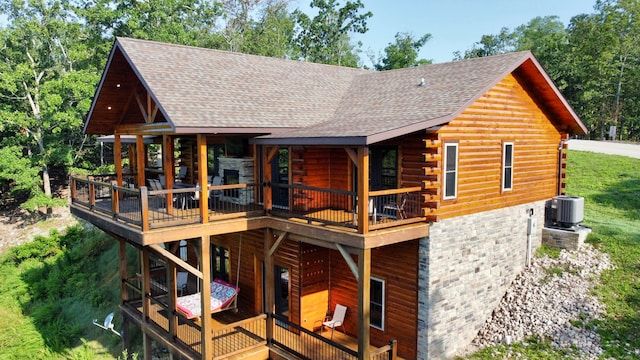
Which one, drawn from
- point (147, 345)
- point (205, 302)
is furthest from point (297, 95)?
point (147, 345)

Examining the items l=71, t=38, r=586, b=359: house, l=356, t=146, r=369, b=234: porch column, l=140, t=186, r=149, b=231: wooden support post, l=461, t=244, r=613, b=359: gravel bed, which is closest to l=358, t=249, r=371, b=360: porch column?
l=71, t=38, r=586, b=359: house

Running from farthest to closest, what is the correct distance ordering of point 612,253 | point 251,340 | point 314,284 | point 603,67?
point 603,67 → point 612,253 → point 314,284 → point 251,340

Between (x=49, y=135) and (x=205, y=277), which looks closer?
(x=205, y=277)

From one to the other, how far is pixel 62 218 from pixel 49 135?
19.4 ft

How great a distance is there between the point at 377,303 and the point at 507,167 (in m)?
5.28

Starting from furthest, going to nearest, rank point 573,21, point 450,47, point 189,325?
point 450,47
point 573,21
point 189,325

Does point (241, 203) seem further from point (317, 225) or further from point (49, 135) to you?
point (49, 135)

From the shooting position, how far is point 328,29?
46500mm

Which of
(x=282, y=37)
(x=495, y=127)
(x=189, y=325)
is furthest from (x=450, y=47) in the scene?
(x=189, y=325)

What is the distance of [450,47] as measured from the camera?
2547 inches

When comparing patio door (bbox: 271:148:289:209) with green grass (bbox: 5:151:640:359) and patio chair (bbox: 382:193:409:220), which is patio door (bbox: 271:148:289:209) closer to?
patio chair (bbox: 382:193:409:220)

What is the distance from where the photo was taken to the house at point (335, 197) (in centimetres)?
1020

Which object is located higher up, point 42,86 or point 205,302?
point 42,86

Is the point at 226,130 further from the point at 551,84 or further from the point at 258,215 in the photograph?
the point at 551,84
